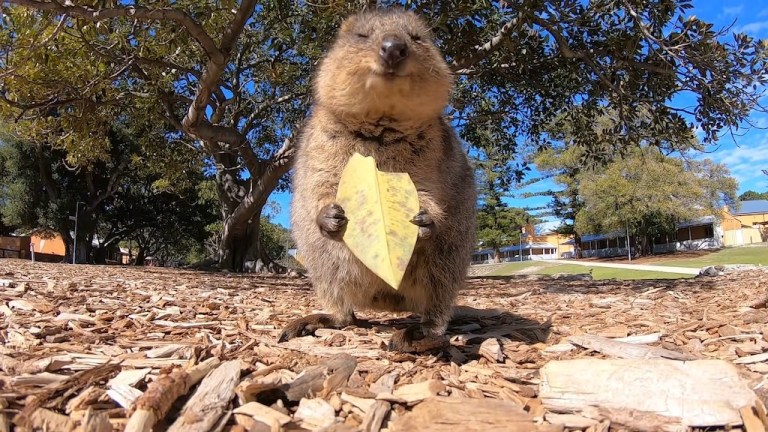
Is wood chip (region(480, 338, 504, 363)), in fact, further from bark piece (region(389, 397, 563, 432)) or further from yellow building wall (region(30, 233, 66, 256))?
yellow building wall (region(30, 233, 66, 256))

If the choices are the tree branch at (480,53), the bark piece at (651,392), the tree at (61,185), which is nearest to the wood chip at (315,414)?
the bark piece at (651,392)

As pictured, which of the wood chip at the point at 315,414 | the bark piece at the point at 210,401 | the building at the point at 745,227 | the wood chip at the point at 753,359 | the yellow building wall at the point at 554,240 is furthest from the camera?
Result: the yellow building wall at the point at 554,240

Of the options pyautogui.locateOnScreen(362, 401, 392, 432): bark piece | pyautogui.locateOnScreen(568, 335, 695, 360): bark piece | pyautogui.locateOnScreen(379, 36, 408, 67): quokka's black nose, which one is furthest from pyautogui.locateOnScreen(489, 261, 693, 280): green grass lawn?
pyautogui.locateOnScreen(362, 401, 392, 432): bark piece

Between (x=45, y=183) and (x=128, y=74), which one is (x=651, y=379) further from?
(x=45, y=183)

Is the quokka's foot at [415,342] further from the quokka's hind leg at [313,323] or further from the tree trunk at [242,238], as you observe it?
the tree trunk at [242,238]

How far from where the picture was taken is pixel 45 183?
2845cm

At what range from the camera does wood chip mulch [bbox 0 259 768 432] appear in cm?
188

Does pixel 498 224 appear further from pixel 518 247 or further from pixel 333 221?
pixel 333 221

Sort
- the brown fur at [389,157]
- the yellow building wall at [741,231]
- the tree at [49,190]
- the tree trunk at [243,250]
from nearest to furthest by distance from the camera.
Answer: the brown fur at [389,157] → the tree trunk at [243,250] → the tree at [49,190] → the yellow building wall at [741,231]

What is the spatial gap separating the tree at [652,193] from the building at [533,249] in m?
15.8

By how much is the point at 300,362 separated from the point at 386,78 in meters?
1.72

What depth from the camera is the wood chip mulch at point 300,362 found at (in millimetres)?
1877

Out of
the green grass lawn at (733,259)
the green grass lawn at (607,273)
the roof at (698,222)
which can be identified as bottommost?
the green grass lawn at (607,273)

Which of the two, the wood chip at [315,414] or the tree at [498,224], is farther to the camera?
the tree at [498,224]
